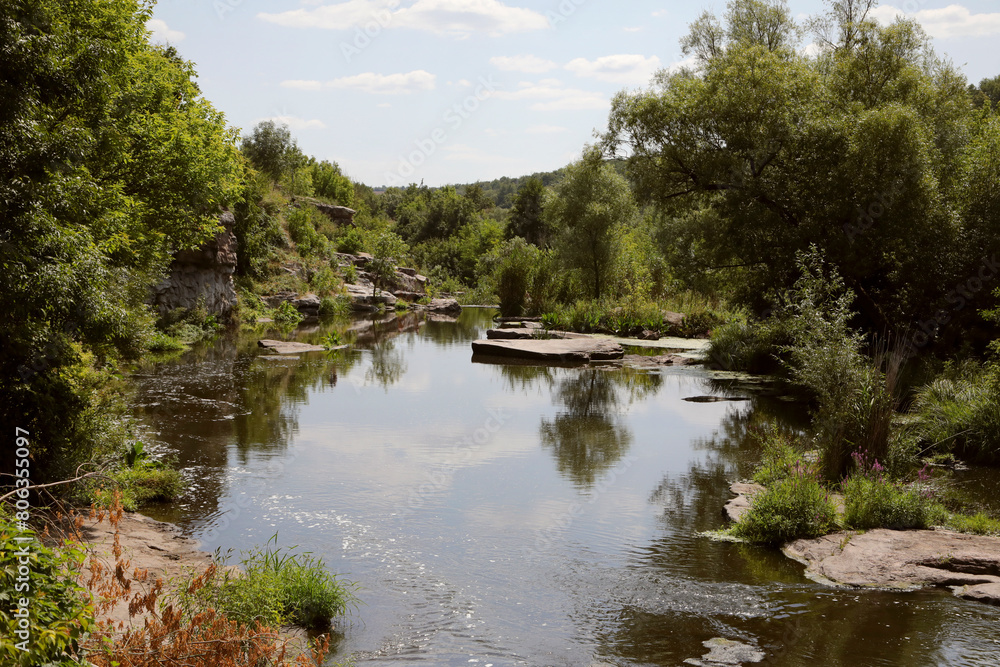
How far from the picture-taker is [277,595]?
5.24 meters

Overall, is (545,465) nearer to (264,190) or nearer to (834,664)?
(834,664)

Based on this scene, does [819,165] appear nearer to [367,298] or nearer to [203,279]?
[203,279]

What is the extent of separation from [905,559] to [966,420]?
472 centimetres

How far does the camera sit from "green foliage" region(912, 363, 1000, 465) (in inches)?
388

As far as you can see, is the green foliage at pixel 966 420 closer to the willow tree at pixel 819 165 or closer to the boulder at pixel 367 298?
the willow tree at pixel 819 165

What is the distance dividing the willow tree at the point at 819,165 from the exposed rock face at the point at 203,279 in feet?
46.5

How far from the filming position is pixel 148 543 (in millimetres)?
6570

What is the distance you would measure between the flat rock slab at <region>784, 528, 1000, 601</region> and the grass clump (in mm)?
4121

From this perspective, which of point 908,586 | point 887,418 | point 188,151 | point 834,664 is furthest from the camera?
point 188,151

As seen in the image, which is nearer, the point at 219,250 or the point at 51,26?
the point at 51,26

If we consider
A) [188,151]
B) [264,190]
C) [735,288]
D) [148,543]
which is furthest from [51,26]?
[264,190]

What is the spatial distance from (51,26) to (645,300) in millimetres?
23304

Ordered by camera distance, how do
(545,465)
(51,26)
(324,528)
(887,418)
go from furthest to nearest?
(545,465)
(887,418)
(324,528)
(51,26)

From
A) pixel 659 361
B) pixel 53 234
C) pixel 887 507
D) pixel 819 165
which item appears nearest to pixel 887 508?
pixel 887 507
